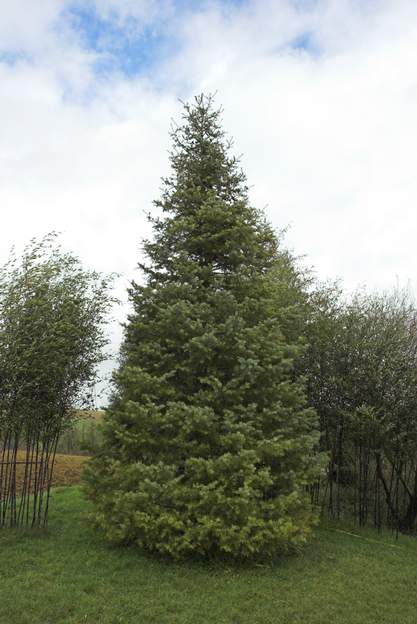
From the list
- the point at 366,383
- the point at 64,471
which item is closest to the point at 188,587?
the point at 366,383

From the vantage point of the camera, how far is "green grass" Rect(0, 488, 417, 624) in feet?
21.8

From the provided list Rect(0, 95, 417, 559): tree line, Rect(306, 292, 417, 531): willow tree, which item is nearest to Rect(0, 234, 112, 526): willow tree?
Rect(0, 95, 417, 559): tree line

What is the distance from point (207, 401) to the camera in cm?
894

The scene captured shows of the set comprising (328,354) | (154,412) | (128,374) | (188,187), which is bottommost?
(154,412)

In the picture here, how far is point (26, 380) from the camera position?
10117 mm

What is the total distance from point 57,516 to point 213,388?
19.1 ft

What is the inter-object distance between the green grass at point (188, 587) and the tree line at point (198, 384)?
16.9 inches

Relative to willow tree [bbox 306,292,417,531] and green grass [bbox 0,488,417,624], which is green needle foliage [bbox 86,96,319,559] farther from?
willow tree [bbox 306,292,417,531]

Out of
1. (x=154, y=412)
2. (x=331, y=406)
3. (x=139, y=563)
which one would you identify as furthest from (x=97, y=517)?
(x=331, y=406)

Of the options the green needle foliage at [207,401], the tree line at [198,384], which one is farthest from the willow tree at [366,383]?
the green needle foliage at [207,401]

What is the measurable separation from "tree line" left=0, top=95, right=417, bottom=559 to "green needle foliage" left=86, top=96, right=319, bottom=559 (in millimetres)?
30

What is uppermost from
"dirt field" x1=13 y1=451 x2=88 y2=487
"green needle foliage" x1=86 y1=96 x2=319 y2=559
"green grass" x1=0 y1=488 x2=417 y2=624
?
"green needle foliage" x1=86 y1=96 x2=319 y2=559

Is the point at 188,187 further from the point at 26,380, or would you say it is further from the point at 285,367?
the point at 26,380

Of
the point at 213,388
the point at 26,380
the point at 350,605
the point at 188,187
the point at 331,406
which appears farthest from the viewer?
the point at 331,406
